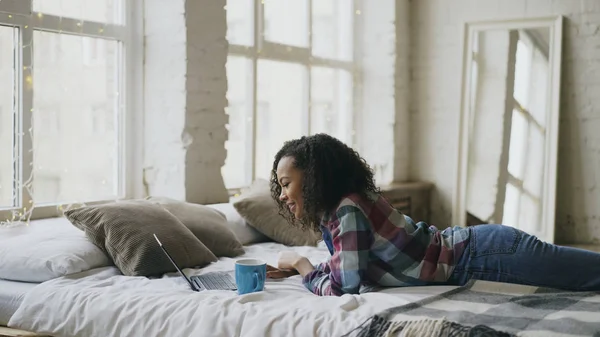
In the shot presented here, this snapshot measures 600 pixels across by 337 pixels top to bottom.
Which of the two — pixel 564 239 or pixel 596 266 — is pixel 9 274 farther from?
pixel 564 239

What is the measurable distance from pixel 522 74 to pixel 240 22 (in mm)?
2015

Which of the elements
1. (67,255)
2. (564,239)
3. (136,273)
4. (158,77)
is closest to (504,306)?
(136,273)

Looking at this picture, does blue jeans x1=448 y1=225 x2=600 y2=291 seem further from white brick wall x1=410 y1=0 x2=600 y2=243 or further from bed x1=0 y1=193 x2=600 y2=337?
white brick wall x1=410 y1=0 x2=600 y2=243

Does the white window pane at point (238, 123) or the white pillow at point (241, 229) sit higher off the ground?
the white window pane at point (238, 123)

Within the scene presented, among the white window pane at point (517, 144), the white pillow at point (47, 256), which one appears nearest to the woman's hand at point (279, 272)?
the white pillow at point (47, 256)

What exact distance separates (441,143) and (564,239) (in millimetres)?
1146

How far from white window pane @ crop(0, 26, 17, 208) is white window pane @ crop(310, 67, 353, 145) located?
2.30 meters

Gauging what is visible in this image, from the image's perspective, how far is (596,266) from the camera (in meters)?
2.38

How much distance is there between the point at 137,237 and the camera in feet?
9.33

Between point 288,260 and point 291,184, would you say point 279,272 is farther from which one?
point 291,184

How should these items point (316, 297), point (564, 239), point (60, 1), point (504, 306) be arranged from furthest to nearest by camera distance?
point (564, 239), point (60, 1), point (316, 297), point (504, 306)

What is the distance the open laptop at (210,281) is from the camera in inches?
101

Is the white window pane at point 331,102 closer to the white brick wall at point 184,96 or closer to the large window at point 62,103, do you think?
the white brick wall at point 184,96

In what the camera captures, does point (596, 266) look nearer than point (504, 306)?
No
